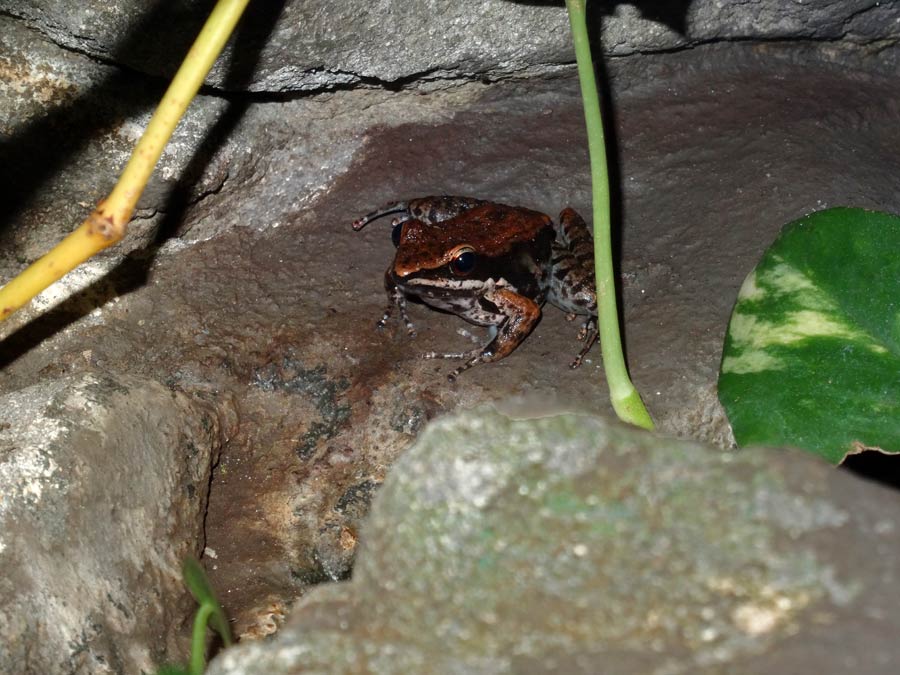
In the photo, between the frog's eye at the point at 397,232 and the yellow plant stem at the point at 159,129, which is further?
the frog's eye at the point at 397,232

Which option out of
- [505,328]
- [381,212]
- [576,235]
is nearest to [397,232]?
[381,212]

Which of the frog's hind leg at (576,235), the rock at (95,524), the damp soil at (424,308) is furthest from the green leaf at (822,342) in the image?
the rock at (95,524)

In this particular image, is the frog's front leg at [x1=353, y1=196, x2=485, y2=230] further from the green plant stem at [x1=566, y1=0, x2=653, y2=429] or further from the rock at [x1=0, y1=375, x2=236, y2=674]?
the green plant stem at [x1=566, y1=0, x2=653, y2=429]

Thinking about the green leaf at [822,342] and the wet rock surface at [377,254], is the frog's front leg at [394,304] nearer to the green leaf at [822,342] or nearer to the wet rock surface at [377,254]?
the wet rock surface at [377,254]

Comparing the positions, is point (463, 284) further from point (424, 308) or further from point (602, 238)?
point (602, 238)

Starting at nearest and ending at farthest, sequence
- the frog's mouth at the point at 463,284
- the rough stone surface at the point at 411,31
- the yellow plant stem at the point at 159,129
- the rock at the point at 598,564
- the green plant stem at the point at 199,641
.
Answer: the rock at the point at 598,564, the green plant stem at the point at 199,641, the yellow plant stem at the point at 159,129, the rough stone surface at the point at 411,31, the frog's mouth at the point at 463,284

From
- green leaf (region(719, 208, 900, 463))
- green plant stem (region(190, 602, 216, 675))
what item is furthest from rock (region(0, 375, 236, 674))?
green leaf (region(719, 208, 900, 463))

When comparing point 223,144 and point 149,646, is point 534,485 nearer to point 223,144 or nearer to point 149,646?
point 149,646

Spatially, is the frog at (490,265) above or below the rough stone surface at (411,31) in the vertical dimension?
below
